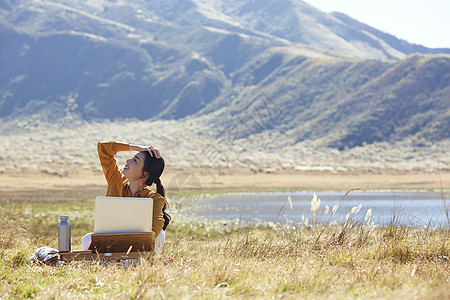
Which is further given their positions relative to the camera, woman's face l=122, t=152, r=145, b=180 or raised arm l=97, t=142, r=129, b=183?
raised arm l=97, t=142, r=129, b=183

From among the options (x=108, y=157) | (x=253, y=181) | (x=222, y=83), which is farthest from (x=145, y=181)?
(x=222, y=83)

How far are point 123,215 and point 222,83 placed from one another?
5889 inches

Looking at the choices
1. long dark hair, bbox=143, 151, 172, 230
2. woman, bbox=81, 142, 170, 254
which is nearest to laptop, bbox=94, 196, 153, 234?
woman, bbox=81, 142, 170, 254

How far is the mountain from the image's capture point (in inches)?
3708

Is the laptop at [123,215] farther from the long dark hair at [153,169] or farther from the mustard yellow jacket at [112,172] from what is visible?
the mustard yellow jacket at [112,172]

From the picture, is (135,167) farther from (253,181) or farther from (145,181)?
(253,181)

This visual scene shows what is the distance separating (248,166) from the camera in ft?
206

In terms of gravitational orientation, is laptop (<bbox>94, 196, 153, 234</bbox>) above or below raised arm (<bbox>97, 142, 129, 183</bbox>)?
below

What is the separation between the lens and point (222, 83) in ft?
504

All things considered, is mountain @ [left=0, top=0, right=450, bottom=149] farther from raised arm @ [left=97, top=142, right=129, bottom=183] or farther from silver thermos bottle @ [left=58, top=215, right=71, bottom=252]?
silver thermos bottle @ [left=58, top=215, right=71, bottom=252]

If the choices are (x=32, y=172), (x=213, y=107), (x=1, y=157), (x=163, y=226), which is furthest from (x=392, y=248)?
(x=213, y=107)

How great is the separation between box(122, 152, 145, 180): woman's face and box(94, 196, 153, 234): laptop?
0.58m

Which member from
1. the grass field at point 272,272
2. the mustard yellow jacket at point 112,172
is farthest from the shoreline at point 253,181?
the mustard yellow jacket at point 112,172

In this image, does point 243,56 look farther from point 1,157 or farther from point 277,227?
point 277,227
